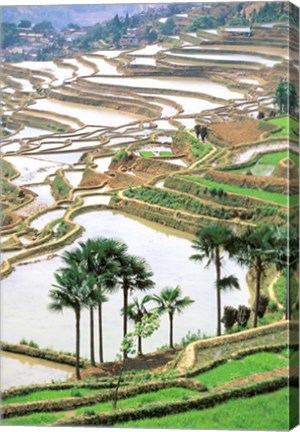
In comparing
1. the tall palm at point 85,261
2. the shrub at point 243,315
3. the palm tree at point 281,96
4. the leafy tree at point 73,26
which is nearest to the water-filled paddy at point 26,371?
the tall palm at point 85,261

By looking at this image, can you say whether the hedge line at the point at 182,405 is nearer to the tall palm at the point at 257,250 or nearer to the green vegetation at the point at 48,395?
the green vegetation at the point at 48,395

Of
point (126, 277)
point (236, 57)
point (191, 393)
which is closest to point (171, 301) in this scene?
point (126, 277)

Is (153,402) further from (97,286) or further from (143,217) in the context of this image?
(143,217)

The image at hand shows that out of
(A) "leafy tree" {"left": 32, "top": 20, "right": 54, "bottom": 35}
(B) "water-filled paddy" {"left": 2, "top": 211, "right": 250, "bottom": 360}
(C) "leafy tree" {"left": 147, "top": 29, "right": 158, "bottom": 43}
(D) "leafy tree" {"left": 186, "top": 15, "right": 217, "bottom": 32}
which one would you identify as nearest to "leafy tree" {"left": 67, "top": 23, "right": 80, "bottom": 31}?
(A) "leafy tree" {"left": 32, "top": 20, "right": 54, "bottom": 35}

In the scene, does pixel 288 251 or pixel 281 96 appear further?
pixel 281 96

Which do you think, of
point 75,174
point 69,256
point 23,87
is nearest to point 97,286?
point 69,256

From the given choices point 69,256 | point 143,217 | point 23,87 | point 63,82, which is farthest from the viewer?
point 23,87

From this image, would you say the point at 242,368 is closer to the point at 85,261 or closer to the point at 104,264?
the point at 104,264
